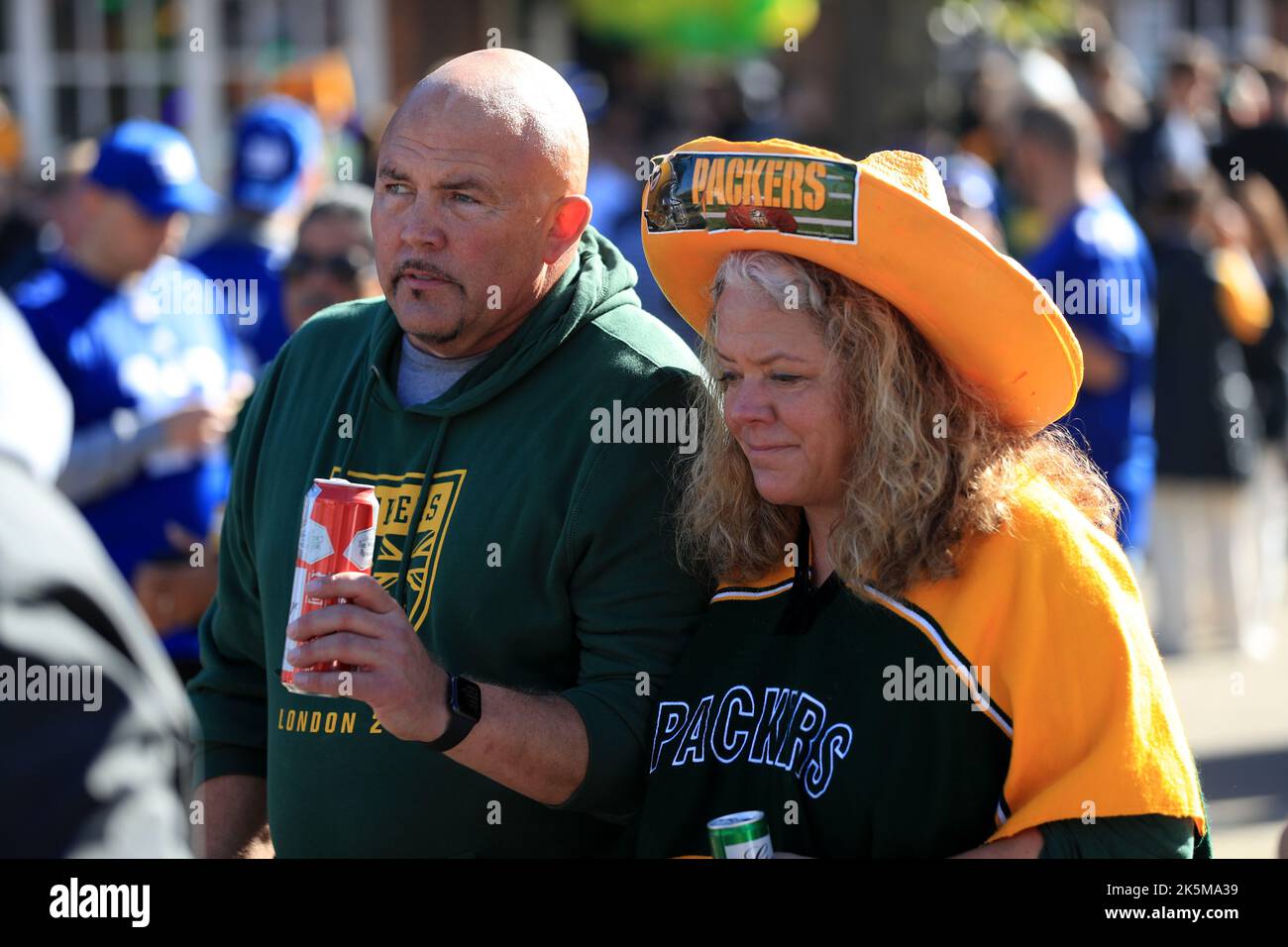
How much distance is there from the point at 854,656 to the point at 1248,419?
6.53m

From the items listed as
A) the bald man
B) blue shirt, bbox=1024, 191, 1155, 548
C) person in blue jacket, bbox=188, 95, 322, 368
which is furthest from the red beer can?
blue shirt, bbox=1024, 191, 1155, 548

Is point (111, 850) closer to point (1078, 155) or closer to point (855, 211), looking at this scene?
point (855, 211)

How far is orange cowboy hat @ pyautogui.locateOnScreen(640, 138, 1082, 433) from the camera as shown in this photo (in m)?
2.48

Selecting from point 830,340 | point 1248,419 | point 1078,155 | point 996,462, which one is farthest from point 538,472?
point 1248,419

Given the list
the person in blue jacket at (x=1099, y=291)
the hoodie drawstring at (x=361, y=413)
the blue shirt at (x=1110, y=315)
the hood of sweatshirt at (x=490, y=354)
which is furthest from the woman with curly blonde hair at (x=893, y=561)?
the blue shirt at (x=1110, y=315)

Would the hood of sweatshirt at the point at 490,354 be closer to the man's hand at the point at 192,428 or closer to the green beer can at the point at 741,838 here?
the green beer can at the point at 741,838

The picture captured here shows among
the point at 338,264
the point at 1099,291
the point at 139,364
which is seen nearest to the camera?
the point at 338,264

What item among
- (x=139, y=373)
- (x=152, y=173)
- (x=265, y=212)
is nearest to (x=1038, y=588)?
(x=139, y=373)

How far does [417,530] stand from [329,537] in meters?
0.48

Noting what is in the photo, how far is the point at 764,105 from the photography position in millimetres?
19719

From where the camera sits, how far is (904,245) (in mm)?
2484

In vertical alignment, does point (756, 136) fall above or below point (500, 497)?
above

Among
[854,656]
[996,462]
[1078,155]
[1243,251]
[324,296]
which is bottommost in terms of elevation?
[854,656]

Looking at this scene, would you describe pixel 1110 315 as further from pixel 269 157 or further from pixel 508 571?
pixel 508 571
